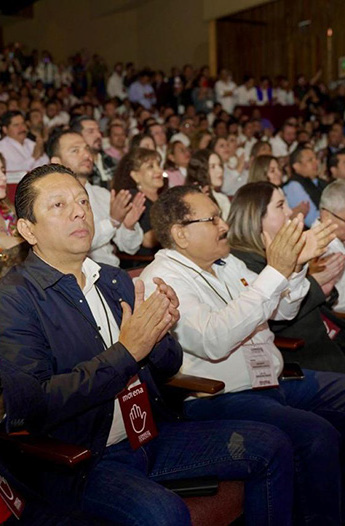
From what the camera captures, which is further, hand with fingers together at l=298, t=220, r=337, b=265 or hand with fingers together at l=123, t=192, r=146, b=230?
hand with fingers together at l=123, t=192, r=146, b=230

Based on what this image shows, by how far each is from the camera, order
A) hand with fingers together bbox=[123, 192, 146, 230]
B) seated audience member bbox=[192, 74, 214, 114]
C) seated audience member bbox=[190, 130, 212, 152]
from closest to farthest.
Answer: hand with fingers together bbox=[123, 192, 146, 230] → seated audience member bbox=[190, 130, 212, 152] → seated audience member bbox=[192, 74, 214, 114]

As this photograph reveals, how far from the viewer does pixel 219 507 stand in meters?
1.65

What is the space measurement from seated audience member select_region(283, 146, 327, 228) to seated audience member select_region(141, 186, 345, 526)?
289 cm

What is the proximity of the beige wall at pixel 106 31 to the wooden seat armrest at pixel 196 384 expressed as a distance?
13.4 meters

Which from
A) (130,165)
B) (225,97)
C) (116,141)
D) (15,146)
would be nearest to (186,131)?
(116,141)

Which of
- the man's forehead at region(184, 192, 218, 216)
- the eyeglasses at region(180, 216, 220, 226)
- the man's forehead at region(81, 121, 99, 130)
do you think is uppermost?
the man's forehead at region(81, 121, 99, 130)

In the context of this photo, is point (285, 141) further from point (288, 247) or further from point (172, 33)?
point (288, 247)

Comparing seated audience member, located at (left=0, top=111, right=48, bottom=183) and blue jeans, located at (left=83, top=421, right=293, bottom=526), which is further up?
seated audience member, located at (left=0, top=111, right=48, bottom=183)

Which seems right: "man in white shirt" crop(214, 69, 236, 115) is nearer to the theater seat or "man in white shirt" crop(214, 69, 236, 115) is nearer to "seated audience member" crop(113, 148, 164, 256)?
"seated audience member" crop(113, 148, 164, 256)

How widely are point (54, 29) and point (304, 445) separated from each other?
15.4 metres

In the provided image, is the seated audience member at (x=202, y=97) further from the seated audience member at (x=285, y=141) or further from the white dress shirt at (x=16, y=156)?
the white dress shirt at (x=16, y=156)

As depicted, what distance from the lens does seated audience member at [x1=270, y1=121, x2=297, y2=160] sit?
29.5 ft

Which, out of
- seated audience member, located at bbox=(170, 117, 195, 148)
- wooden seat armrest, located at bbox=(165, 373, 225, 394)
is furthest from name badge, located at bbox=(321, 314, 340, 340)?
seated audience member, located at bbox=(170, 117, 195, 148)

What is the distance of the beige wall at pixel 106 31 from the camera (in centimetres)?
1477
